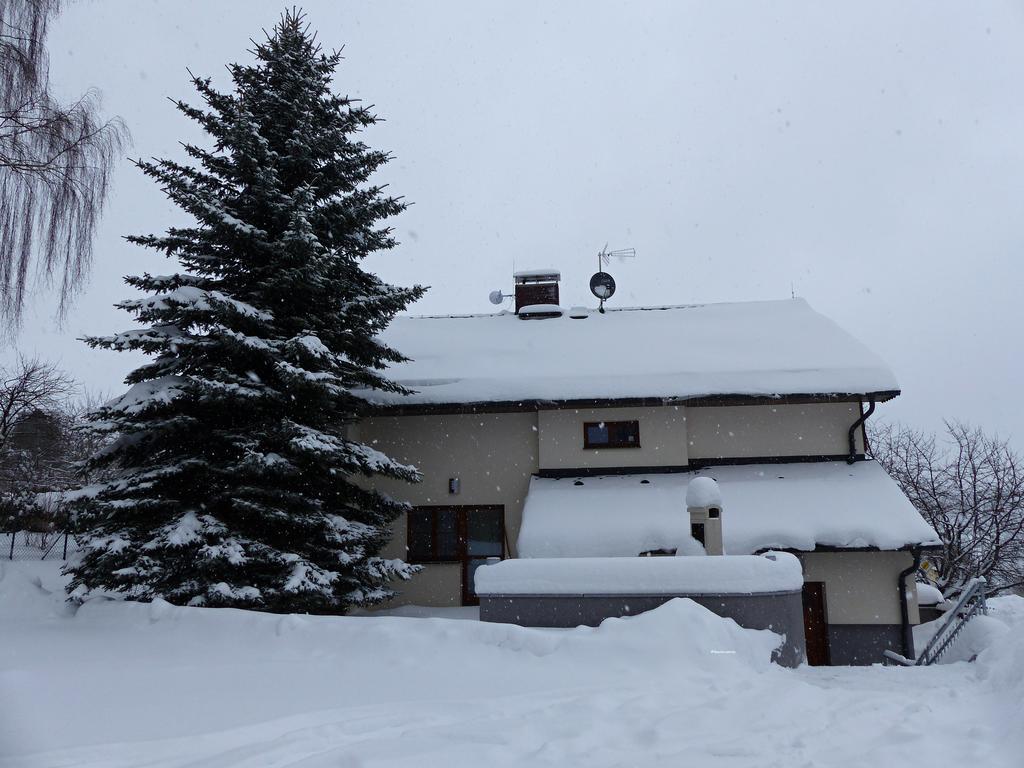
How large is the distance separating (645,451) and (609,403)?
51.3 inches

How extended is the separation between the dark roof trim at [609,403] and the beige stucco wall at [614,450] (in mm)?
231

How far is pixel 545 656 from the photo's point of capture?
22.2 ft

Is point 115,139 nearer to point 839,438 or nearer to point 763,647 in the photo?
point 763,647

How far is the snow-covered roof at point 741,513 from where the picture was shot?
12.2 metres

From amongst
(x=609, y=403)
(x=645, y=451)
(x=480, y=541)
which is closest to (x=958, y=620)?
(x=645, y=451)

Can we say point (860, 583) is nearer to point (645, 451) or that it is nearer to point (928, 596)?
point (645, 451)

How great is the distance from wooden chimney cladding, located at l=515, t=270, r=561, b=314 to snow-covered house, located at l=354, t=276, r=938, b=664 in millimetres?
3862

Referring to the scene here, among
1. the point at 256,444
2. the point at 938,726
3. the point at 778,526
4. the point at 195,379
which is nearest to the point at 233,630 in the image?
the point at 256,444

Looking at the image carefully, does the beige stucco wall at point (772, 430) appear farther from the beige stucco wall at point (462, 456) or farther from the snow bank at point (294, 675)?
the snow bank at point (294, 675)

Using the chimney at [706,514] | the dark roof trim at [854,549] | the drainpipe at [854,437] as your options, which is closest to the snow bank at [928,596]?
the drainpipe at [854,437]

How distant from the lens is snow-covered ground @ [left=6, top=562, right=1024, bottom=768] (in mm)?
4277

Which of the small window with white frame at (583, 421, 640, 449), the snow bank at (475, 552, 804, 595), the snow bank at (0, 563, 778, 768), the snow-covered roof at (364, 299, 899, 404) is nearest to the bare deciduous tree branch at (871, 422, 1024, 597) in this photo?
the snow-covered roof at (364, 299, 899, 404)

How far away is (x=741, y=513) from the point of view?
41.9 ft

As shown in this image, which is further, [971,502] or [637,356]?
[971,502]
